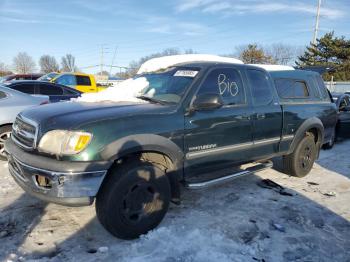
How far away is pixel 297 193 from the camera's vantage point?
5543 mm

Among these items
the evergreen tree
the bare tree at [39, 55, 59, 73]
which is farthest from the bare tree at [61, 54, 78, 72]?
the evergreen tree

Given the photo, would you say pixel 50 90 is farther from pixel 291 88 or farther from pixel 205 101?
pixel 205 101

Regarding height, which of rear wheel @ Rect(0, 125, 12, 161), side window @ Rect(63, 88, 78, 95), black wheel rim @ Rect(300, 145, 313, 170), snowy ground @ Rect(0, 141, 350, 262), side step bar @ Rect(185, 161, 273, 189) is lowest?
snowy ground @ Rect(0, 141, 350, 262)

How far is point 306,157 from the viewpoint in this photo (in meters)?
6.46

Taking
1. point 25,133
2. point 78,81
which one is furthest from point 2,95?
point 78,81

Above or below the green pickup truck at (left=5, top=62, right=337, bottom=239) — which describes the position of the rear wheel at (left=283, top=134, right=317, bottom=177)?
below

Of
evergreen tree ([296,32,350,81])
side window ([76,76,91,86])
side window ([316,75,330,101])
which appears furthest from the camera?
evergreen tree ([296,32,350,81])

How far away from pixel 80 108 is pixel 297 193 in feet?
11.6

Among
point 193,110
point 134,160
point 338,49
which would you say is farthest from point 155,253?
point 338,49

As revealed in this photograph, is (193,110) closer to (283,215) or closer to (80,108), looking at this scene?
(80,108)

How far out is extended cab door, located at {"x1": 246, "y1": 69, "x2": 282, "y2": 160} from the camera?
509cm

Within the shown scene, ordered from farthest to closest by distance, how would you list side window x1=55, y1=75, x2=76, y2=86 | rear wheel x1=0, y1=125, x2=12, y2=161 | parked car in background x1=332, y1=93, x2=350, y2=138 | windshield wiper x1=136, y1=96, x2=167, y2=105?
side window x1=55, y1=75, x2=76, y2=86 < parked car in background x1=332, y1=93, x2=350, y2=138 < rear wheel x1=0, y1=125, x2=12, y2=161 < windshield wiper x1=136, y1=96, x2=167, y2=105

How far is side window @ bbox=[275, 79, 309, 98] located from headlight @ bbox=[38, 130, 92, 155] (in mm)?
3414

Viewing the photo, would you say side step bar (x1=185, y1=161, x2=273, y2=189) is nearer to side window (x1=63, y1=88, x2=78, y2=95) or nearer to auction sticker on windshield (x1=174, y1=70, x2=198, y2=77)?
auction sticker on windshield (x1=174, y1=70, x2=198, y2=77)
